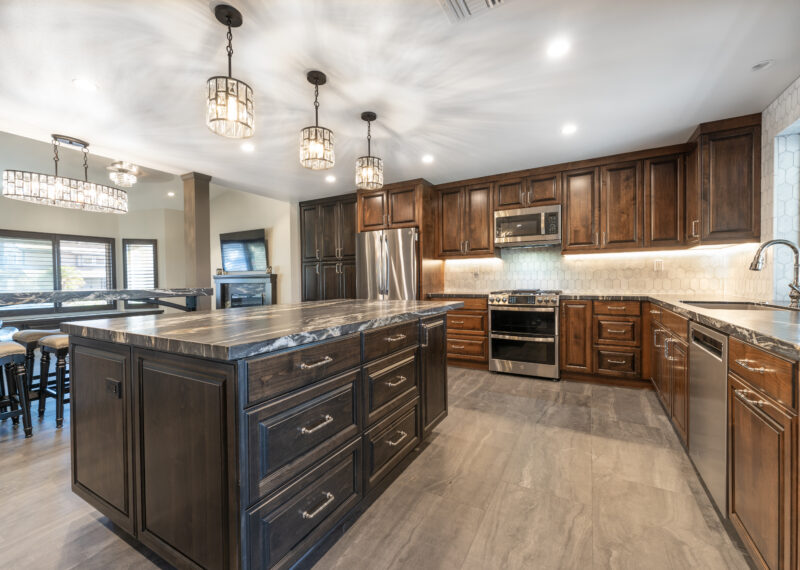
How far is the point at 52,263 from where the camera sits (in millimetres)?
5777

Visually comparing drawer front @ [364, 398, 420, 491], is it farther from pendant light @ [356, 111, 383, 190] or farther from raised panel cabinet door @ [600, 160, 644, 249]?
raised panel cabinet door @ [600, 160, 644, 249]

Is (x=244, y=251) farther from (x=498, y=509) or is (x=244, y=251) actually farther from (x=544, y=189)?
(x=498, y=509)

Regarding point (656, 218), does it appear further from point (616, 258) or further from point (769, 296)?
point (769, 296)

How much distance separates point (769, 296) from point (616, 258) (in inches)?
58.1

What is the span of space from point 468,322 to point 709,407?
8.41 feet

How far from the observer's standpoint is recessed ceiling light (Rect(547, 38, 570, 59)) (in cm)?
183

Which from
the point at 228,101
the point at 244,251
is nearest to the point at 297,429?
the point at 228,101

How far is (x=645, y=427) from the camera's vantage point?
2.42 metres

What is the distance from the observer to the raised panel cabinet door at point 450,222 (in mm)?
4352

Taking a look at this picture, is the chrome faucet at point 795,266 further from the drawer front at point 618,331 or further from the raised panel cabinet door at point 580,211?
the raised panel cabinet door at point 580,211

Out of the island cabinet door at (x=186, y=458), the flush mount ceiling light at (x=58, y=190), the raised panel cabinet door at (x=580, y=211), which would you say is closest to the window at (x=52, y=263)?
the flush mount ceiling light at (x=58, y=190)

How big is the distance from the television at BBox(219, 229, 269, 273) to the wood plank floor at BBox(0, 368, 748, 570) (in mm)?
3973

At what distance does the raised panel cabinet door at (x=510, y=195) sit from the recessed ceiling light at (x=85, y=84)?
147 inches

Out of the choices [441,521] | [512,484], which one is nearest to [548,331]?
[512,484]
